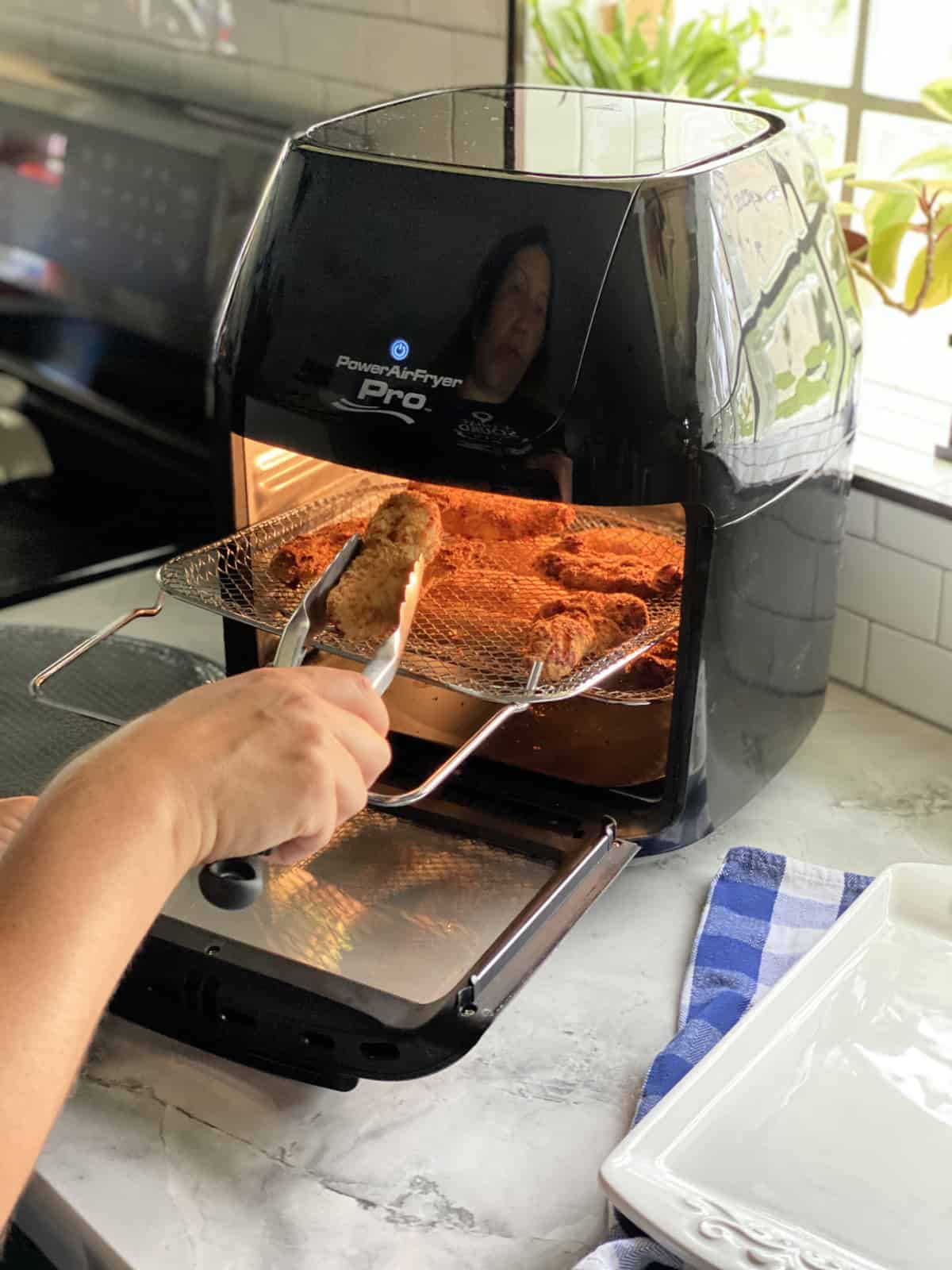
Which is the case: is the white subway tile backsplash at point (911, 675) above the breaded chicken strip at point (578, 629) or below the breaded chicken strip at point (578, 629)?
below

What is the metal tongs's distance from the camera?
0.67m

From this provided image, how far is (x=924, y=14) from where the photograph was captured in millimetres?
1352

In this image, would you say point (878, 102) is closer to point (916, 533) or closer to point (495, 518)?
point (916, 533)

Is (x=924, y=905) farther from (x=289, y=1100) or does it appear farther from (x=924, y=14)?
(x=924, y=14)

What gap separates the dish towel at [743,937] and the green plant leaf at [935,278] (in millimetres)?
582

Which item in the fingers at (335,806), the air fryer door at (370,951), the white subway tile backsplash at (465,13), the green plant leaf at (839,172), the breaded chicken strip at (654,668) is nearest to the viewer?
the fingers at (335,806)

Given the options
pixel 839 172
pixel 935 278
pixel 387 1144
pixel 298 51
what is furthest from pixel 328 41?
pixel 387 1144

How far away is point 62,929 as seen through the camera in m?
0.56

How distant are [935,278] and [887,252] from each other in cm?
5

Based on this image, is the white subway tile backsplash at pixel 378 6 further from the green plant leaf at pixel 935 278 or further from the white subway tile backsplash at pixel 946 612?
the white subway tile backsplash at pixel 946 612

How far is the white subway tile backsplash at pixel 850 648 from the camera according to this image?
1293 millimetres

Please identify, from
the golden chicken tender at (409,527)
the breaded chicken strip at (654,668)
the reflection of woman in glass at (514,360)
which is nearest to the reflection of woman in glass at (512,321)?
the reflection of woman in glass at (514,360)

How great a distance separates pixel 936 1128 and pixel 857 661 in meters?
0.58

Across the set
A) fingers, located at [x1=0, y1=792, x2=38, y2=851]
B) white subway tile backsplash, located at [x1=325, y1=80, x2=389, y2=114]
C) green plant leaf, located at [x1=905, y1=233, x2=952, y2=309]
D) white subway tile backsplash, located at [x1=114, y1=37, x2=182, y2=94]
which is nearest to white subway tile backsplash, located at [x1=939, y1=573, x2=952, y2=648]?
green plant leaf, located at [x1=905, y1=233, x2=952, y2=309]
